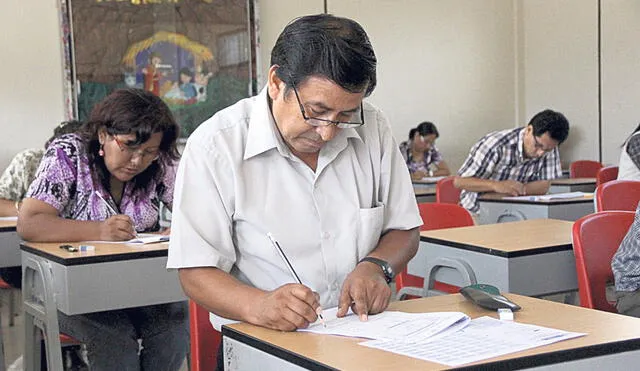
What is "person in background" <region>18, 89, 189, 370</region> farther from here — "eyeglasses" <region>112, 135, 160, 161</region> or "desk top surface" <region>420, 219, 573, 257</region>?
"desk top surface" <region>420, 219, 573, 257</region>

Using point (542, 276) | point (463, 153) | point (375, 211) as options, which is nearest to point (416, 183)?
point (463, 153)

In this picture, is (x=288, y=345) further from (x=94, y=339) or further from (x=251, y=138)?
(x=94, y=339)

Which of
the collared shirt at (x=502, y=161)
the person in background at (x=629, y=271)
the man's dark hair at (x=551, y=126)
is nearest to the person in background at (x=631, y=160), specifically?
the man's dark hair at (x=551, y=126)

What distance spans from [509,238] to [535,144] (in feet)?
8.14

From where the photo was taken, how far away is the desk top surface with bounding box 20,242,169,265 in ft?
8.75

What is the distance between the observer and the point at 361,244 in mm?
1854

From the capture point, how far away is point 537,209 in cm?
460

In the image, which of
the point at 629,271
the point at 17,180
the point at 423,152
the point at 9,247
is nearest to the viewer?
the point at 629,271

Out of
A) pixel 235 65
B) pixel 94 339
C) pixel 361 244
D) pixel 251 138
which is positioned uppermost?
pixel 235 65

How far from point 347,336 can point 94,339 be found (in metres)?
1.46

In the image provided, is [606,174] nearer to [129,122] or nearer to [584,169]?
Result: [584,169]

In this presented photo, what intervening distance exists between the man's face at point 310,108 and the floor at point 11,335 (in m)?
2.18

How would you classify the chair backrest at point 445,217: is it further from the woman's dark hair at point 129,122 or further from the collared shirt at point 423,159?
the collared shirt at point 423,159

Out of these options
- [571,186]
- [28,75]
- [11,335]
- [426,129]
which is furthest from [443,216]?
[426,129]
